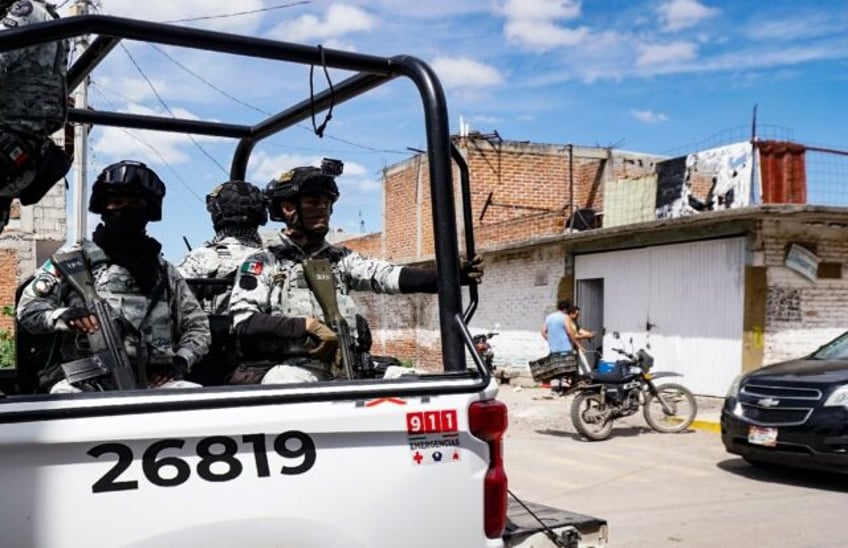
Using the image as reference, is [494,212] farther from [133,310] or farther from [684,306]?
[133,310]

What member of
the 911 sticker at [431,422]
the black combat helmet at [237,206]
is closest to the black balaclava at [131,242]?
the 911 sticker at [431,422]

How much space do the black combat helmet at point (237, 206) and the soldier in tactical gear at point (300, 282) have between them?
141 cm

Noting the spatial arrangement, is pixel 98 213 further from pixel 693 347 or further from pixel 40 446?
pixel 693 347

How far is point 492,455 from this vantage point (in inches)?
99.4

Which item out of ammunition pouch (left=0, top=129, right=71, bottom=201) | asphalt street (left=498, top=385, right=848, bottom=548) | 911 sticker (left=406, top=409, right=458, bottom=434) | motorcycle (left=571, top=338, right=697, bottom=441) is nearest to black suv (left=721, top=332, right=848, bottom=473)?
asphalt street (left=498, top=385, right=848, bottom=548)

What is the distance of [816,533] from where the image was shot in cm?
612

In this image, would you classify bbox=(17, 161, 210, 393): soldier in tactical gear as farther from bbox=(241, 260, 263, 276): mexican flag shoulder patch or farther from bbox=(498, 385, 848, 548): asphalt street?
bbox=(498, 385, 848, 548): asphalt street

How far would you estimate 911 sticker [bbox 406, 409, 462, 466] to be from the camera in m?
2.39

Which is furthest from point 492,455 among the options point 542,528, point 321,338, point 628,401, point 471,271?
point 628,401

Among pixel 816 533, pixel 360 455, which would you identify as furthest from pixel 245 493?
pixel 816 533

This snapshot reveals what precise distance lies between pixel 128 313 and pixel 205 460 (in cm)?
123

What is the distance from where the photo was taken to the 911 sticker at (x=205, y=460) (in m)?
2.06

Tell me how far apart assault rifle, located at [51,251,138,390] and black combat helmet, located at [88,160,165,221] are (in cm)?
29

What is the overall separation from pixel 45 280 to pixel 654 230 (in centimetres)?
1226
